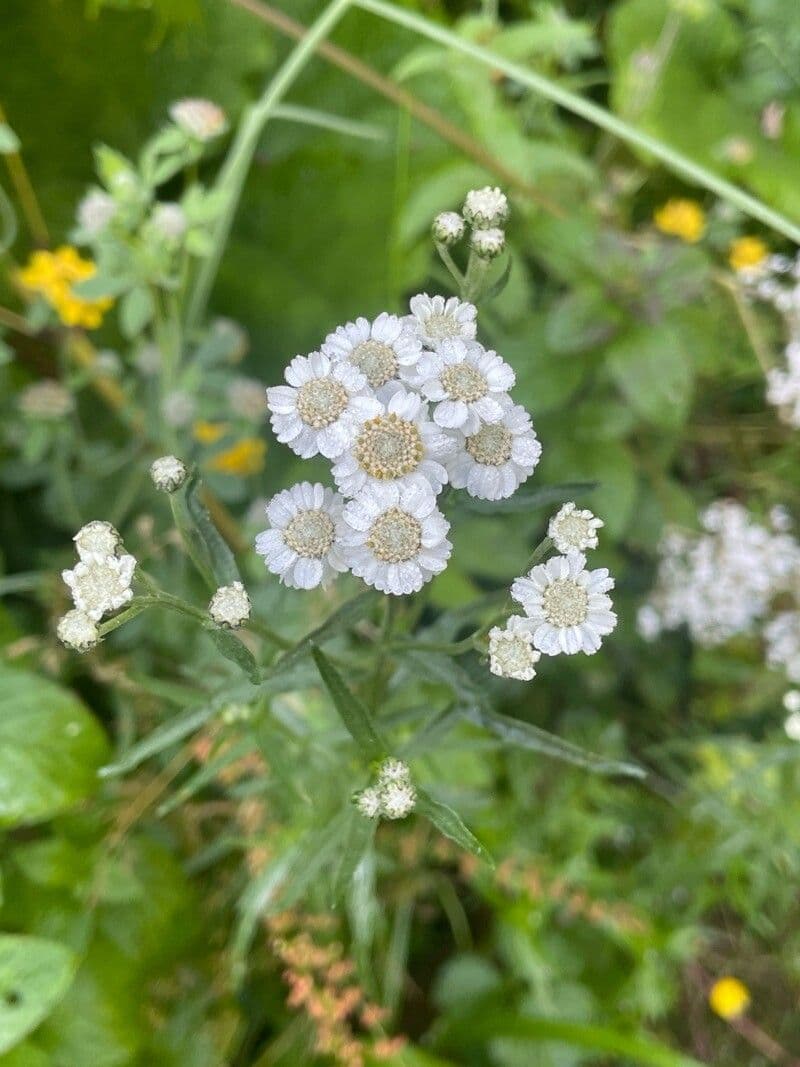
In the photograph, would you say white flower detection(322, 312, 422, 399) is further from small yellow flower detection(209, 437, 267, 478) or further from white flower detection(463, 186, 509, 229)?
small yellow flower detection(209, 437, 267, 478)

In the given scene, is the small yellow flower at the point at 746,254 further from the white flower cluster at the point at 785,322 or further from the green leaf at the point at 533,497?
the green leaf at the point at 533,497

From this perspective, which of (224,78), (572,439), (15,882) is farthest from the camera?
(224,78)

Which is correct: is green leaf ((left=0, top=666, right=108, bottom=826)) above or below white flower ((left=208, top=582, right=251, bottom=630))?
below

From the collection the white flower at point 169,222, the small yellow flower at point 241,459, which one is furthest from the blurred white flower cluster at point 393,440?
the small yellow flower at point 241,459

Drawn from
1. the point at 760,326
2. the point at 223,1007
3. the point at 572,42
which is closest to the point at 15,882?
the point at 223,1007

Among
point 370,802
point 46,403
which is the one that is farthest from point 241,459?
point 370,802

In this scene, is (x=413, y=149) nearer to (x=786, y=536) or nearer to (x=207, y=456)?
(x=207, y=456)

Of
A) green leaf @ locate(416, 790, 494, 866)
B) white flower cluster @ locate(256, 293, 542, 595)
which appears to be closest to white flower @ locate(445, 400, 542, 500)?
white flower cluster @ locate(256, 293, 542, 595)

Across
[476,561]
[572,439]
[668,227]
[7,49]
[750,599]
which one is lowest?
[750,599]

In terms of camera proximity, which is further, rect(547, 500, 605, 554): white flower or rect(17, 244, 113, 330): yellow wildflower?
rect(17, 244, 113, 330): yellow wildflower
